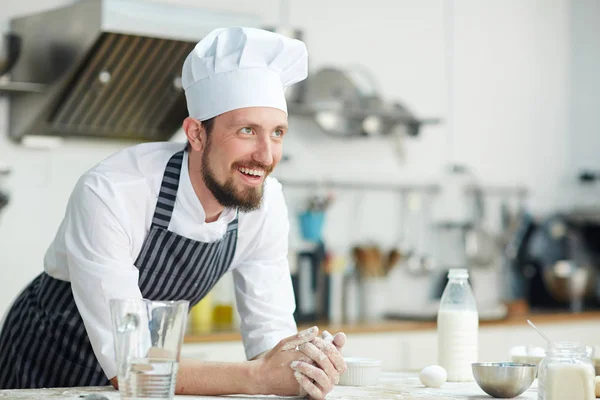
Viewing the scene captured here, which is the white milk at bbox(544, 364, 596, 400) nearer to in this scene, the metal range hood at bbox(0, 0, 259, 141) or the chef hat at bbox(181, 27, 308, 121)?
the chef hat at bbox(181, 27, 308, 121)

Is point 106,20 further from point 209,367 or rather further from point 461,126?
point 461,126

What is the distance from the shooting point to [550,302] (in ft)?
18.0

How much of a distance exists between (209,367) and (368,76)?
3226mm

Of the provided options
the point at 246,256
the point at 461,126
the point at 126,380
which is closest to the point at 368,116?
the point at 461,126

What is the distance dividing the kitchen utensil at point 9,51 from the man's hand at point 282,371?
2087 millimetres

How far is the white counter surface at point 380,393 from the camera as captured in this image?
172 centimetres

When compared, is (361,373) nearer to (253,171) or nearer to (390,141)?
(253,171)

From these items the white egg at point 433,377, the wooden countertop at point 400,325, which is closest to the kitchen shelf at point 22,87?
the wooden countertop at point 400,325

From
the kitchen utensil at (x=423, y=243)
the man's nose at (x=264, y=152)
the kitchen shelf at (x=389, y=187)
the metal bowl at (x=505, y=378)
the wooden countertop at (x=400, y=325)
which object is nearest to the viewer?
the metal bowl at (x=505, y=378)

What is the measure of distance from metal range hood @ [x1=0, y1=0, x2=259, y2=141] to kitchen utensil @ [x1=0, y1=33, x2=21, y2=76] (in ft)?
0.16

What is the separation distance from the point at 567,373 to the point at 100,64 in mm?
2385

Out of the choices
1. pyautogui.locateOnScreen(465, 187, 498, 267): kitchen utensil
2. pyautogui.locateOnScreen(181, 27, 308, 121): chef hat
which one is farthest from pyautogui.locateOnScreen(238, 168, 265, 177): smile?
pyautogui.locateOnScreen(465, 187, 498, 267): kitchen utensil

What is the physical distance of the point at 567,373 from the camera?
168 centimetres

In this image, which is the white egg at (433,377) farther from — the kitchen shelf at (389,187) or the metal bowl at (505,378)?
the kitchen shelf at (389,187)
